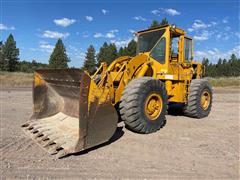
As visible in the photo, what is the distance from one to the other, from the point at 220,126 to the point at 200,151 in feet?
8.47

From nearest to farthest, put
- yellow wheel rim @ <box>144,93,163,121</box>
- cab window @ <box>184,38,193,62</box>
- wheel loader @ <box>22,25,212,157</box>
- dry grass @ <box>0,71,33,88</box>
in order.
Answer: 1. wheel loader @ <box>22,25,212,157</box>
2. yellow wheel rim @ <box>144,93,163,121</box>
3. cab window @ <box>184,38,193,62</box>
4. dry grass @ <box>0,71,33,88</box>

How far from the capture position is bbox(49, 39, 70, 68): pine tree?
4966 cm

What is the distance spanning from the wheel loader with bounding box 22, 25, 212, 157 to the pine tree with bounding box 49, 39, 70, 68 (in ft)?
143

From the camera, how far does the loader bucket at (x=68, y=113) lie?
431 cm

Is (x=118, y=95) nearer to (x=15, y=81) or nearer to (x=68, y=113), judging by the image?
(x=68, y=113)

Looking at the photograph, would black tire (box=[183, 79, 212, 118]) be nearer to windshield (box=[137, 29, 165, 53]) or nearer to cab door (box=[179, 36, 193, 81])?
cab door (box=[179, 36, 193, 81])

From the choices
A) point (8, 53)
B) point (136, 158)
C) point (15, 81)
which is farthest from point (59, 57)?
point (136, 158)

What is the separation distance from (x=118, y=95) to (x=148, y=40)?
2505mm

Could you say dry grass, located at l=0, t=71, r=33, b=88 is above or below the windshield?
below

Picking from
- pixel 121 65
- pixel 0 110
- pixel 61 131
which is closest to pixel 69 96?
pixel 61 131

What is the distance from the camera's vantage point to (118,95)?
5727 mm

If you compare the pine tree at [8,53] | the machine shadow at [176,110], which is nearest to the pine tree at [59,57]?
the pine tree at [8,53]

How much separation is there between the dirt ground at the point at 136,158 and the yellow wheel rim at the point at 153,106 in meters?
0.43

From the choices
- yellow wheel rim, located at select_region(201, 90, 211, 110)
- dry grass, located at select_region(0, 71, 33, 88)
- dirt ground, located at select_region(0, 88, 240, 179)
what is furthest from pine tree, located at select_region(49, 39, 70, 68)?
dirt ground, located at select_region(0, 88, 240, 179)
